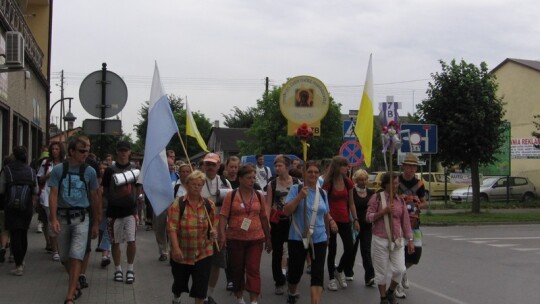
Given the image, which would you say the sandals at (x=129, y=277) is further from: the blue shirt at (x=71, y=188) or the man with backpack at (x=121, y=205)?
the blue shirt at (x=71, y=188)

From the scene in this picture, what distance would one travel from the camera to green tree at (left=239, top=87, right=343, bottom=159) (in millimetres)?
49344

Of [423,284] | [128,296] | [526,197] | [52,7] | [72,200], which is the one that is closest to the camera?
[72,200]

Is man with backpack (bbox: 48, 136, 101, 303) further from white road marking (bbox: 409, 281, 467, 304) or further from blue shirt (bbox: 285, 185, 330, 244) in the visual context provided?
white road marking (bbox: 409, 281, 467, 304)

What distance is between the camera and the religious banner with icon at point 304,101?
13.3 m

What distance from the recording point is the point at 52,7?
28062mm

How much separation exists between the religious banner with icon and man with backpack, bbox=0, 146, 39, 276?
5488 millimetres

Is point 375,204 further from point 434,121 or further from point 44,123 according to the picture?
point 44,123

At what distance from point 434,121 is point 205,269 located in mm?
18199

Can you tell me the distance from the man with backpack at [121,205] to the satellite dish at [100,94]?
136 cm

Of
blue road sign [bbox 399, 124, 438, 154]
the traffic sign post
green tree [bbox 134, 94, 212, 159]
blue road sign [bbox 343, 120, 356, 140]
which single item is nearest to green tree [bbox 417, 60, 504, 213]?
blue road sign [bbox 399, 124, 438, 154]

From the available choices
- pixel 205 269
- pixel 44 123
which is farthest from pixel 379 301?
pixel 44 123

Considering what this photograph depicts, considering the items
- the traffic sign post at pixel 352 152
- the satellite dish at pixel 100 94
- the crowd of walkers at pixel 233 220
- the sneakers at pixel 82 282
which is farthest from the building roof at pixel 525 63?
the sneakers at pixel 82 282

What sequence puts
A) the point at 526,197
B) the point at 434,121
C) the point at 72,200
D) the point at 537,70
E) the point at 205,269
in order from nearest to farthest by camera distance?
the point at 205,269 → the point at 72,200 → the point at 434,121 → the point at 526,197 → the point at 537,70

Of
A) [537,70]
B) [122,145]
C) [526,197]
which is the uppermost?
[537,70]
